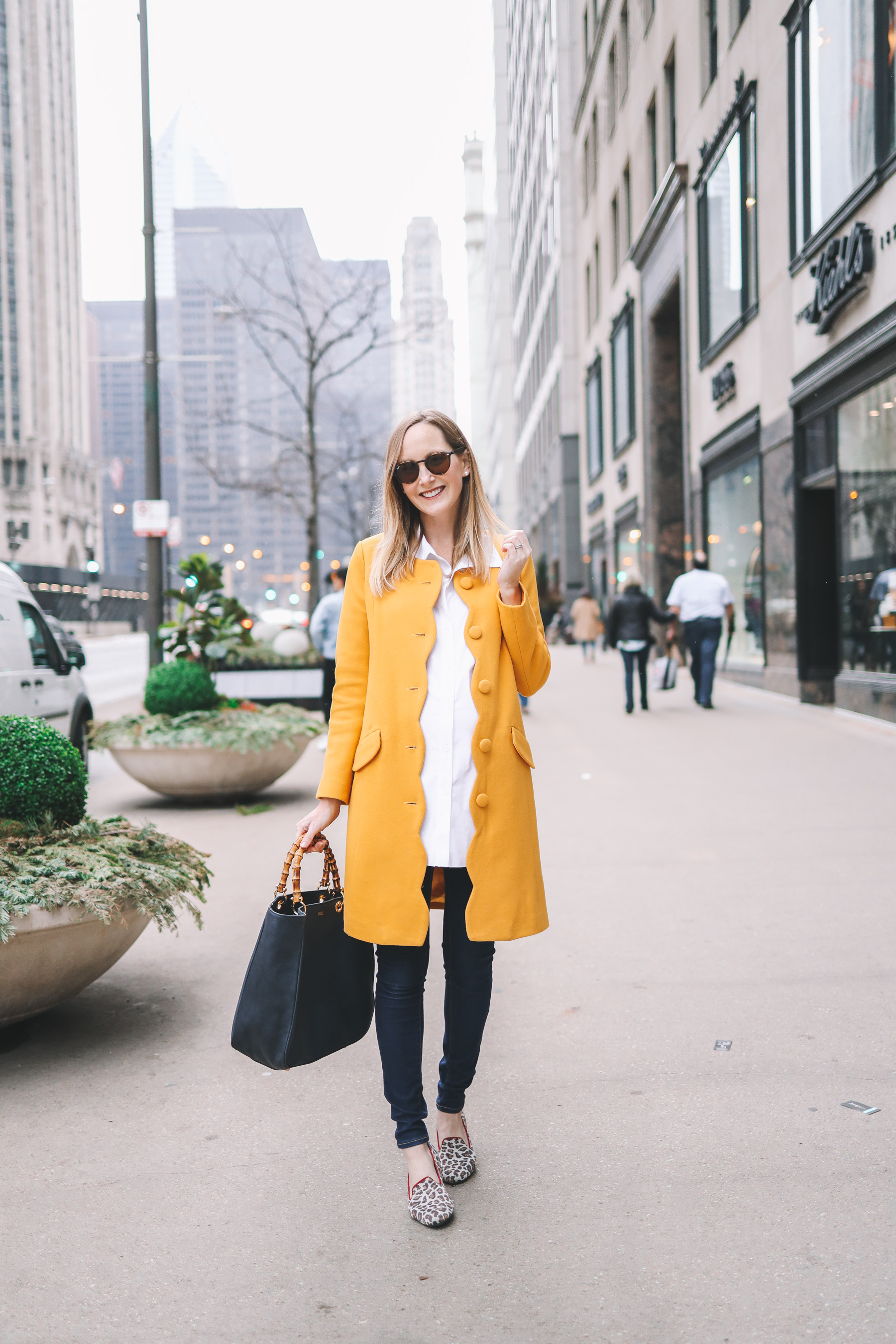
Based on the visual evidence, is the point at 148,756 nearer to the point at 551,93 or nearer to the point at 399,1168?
the point at 399,1168

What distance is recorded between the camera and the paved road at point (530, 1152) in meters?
2.38

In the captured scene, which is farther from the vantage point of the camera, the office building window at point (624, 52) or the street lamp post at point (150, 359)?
the office building window at point (624, 52)

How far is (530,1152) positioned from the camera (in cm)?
308

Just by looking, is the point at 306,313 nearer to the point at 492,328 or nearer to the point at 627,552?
the point at 627,552

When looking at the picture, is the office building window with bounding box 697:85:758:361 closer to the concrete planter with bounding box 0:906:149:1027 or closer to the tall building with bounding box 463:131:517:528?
the concrete planter with bounding box 0:906:149:1027

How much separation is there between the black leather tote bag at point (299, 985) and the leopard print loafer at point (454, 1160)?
440 millimetres

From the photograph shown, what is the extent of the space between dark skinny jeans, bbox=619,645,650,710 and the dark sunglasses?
38.6 ft

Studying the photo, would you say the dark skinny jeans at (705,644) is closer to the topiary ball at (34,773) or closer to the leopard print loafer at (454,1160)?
the topiary ball at (34,773)

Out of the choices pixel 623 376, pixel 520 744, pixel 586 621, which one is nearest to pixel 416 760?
pixel 520 744

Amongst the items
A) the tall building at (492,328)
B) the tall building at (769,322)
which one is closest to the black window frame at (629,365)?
the tall building at (769,322)

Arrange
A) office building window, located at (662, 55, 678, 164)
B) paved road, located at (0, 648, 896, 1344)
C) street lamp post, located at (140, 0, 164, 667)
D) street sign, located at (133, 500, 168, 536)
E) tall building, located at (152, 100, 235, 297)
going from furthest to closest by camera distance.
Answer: tall building, located at (152, 100, 235, 297) < office building window, located at (662, 55, 678, 164) < street sign, located at (133, 500, 168, 536) < street lamp post, located at (140, 0, 164, 667) < paved road, located at (0, 648, 896, 1344)

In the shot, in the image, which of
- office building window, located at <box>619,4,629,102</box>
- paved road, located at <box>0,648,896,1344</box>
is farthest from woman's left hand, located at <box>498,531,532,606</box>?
office building window, located at <box>619,4,629,102</box>

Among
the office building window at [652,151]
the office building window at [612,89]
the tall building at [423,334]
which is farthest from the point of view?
the office building window at [612,89]

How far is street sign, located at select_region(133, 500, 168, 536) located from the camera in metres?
14.0
